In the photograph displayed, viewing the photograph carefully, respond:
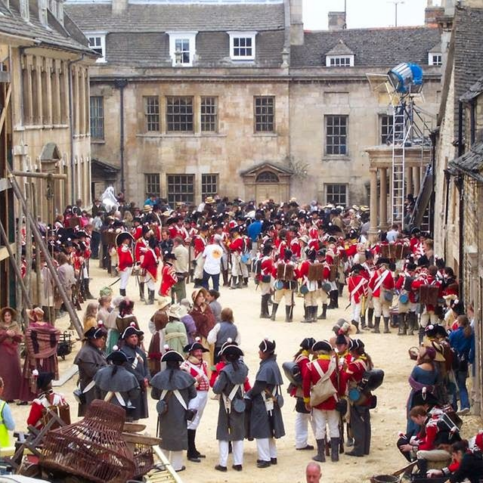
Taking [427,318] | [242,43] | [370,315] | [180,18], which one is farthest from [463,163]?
[180,18]

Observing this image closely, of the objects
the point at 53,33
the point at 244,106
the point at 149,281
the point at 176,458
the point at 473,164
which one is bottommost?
the point at 176,458

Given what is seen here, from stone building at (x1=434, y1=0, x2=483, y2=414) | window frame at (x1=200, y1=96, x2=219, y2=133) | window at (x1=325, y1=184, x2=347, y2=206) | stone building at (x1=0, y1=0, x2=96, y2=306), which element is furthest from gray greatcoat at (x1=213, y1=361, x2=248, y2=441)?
window at (x1=325, y1=184, x2=347, y2=206)

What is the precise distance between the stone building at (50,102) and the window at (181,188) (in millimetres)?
6281

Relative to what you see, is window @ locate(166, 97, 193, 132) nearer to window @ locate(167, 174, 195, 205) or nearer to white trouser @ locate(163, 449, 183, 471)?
window @ locate(167, 174, 195, 205)

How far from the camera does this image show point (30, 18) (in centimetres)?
4353

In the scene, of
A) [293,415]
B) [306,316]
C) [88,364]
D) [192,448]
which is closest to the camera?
[192,448]

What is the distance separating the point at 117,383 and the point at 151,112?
38019 mm

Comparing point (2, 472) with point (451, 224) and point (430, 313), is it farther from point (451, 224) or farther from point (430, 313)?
point (451, 224)

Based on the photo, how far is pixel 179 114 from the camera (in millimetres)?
55688

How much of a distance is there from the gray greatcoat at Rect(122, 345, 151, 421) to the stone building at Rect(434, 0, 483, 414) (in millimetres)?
4551

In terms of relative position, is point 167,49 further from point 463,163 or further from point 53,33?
point 463,163

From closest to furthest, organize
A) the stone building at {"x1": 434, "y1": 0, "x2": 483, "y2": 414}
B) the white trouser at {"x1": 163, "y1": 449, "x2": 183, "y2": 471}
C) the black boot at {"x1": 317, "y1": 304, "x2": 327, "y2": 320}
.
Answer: the white trouser at {"x1": 163, "y1": 449, "x2": 183, "y2": 471} → the stone building at {"x1": 434, "y1": 0, "x2": 483, "y2": 414} → the black boot at {"x1": 317, "y1": 304, "x2": 327, "y2": 320}

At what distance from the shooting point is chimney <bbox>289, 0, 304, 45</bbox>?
56562 mm

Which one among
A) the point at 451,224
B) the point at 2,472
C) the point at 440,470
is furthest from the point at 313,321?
the point at 2,472
